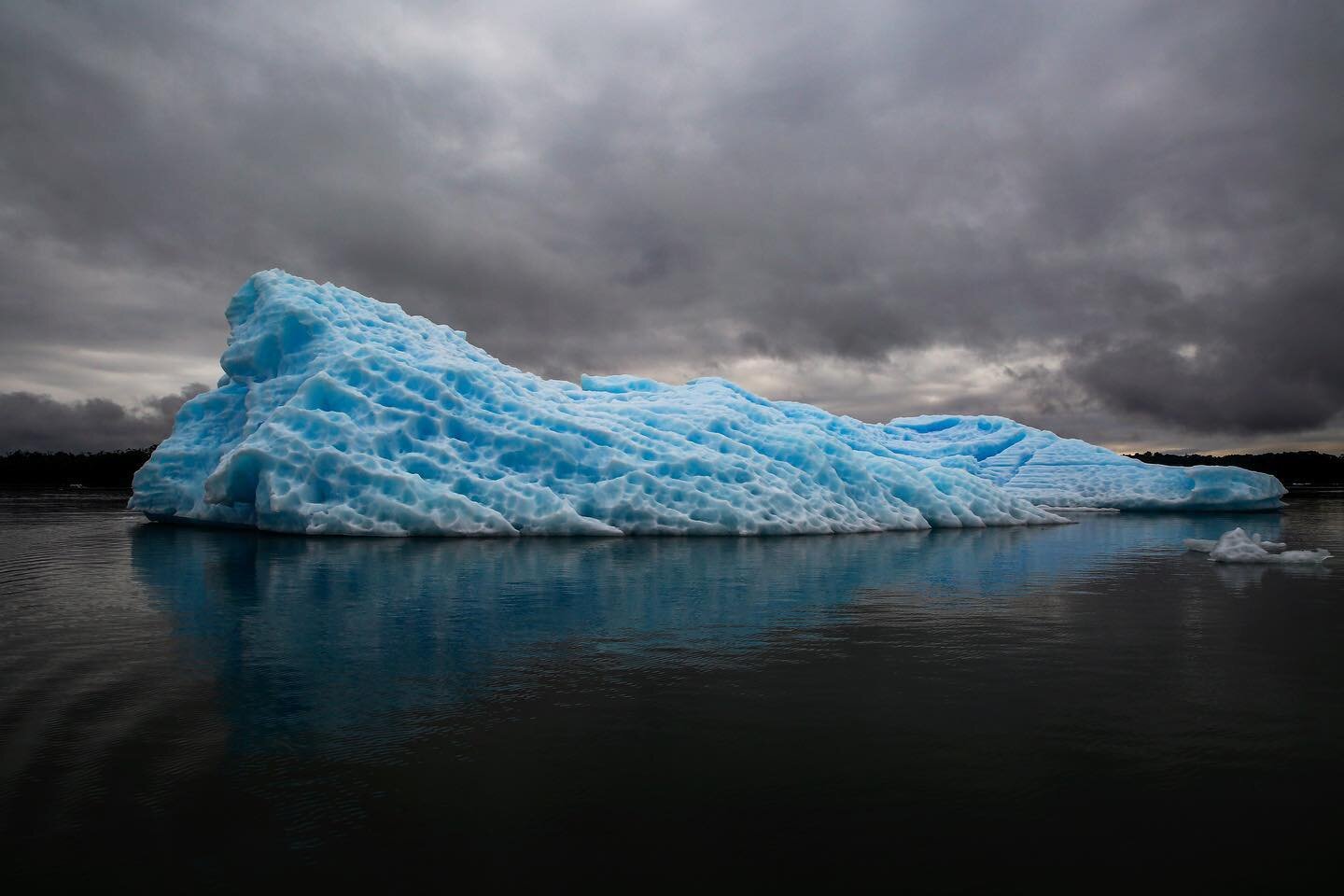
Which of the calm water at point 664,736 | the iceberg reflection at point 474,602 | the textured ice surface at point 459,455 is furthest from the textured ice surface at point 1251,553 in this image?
the textured ice surface at point 459,455

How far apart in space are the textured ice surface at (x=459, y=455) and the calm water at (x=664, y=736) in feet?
27.1

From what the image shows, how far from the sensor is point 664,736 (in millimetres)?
4047

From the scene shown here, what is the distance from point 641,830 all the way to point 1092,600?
749cm

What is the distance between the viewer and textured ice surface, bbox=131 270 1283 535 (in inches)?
672

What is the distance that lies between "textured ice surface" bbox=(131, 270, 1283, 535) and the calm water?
8.27 m

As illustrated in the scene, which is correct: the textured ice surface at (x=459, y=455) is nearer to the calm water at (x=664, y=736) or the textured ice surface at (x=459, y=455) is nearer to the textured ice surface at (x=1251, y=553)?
the calm water at (x=664, y=736)

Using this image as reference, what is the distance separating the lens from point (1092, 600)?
885cm

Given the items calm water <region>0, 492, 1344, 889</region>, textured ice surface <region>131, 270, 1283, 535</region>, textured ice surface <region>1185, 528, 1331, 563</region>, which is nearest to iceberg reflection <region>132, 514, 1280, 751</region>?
calm water <region>0, 492, 1344, 889</region>

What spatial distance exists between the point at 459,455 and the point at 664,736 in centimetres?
1533

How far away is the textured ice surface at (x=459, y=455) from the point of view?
1708 cm

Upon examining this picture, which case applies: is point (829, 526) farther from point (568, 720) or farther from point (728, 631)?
point (568, 720)

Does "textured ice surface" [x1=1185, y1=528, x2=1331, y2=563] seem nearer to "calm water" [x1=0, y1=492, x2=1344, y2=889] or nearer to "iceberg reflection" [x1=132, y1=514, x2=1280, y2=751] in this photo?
"iceberg reflection" [x1=132, y1=514, x2=1280, y2=751]

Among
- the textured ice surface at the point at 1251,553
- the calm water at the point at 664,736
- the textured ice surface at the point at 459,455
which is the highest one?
the textured ice surface at the point at 459,455

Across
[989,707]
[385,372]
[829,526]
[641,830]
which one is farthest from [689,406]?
[641,830]
